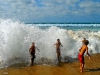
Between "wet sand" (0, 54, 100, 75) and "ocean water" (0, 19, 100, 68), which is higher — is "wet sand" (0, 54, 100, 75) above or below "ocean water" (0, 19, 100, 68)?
below

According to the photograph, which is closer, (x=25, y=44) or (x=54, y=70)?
(x=54, y=70)

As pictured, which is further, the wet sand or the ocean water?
the ocean water

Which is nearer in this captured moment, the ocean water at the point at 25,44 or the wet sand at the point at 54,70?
the wet sand at the point at 54,70

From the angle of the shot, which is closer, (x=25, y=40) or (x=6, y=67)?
(x=6, y=67)

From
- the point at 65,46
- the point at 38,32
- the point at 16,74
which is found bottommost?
the point at 16,74

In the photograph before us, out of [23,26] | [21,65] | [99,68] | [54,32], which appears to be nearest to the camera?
[99,68]

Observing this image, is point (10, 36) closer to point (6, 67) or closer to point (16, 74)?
point (6, 67)

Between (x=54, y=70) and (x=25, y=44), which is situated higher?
(x=25, y=44)

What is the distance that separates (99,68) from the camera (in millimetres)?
11805

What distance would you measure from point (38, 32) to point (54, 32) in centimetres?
157

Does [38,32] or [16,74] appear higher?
[38,32]

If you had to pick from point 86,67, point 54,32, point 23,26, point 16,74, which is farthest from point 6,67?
point 54,32

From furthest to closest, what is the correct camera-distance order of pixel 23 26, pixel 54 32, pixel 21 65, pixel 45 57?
pixel 54 32 → pixel 23 26 → pixel 45 57 → pixel 21 65

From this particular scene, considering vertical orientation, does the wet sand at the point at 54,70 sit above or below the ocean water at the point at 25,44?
below
